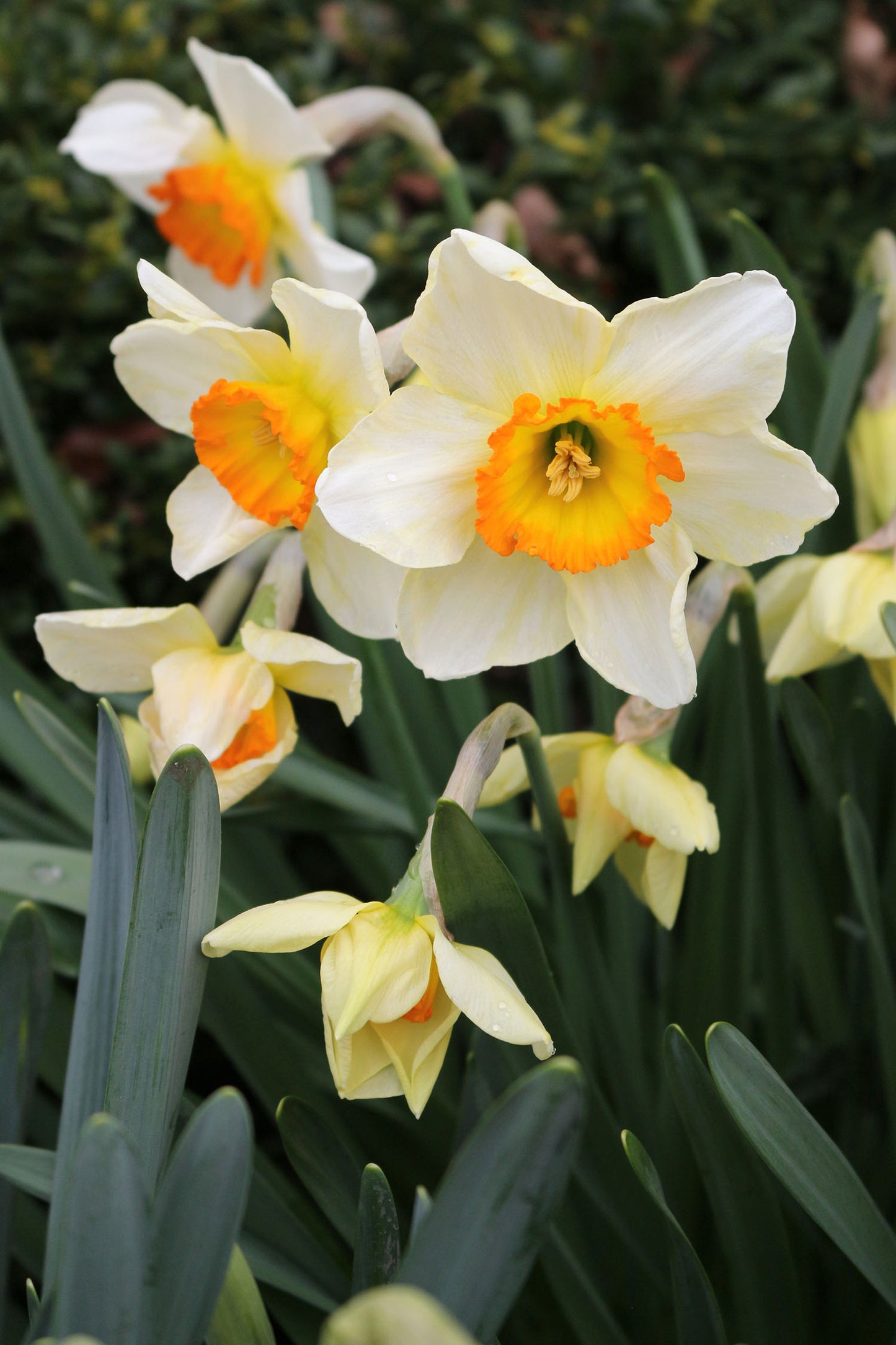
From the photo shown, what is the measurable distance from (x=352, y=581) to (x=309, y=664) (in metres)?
0.08

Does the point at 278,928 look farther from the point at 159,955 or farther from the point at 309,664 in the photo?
the point at 309,664

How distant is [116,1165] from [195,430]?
53 centimetres

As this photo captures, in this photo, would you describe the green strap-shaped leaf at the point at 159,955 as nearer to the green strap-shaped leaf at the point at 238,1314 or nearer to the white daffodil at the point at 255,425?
the green strap-shaped leaf at the point at 238,1314

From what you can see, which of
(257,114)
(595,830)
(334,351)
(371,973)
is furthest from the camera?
(257,114)

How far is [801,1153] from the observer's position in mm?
760

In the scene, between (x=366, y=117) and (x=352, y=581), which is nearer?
(x=352, y=581)

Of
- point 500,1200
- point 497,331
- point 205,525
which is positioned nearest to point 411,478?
point 497,331

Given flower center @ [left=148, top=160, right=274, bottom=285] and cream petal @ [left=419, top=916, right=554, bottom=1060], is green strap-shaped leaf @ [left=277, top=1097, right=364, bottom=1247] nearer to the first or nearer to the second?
cream petal @ [left=419, top=916, right=554, bottom=1060]

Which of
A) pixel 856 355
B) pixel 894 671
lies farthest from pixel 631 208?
pixel 894 671

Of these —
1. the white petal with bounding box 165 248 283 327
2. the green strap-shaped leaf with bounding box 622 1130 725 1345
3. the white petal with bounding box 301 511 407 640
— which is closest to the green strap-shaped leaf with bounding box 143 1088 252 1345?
the green strap-shaped leaf with bounding box 622 1130 725 1345

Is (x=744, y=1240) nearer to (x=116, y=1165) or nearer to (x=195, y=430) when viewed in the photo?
(x=116, y=1165)

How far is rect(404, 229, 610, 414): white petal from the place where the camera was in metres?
0.72

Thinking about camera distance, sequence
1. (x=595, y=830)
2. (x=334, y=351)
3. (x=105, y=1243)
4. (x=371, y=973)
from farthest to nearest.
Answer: (x=595, y=830) < (x=334, y=351) < (x=371, y=973) < (x=105, y=1243)

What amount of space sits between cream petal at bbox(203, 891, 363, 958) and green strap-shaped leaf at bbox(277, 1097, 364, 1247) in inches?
7.1
